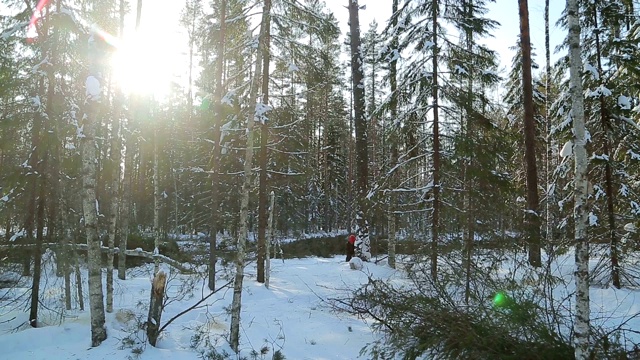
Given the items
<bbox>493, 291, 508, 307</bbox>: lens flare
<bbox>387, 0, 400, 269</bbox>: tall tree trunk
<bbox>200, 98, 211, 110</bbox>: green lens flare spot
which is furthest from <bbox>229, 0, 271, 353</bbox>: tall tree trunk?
<bbox>200, 98, 211, 110</bbox>: green lens flare spot

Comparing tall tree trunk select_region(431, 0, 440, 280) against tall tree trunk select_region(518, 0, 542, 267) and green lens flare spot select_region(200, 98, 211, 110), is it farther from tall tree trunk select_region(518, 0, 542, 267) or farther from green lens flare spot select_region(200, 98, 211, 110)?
green lens flare spot select_region(200, 98, 211, 110)

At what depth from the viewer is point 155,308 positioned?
717 cm

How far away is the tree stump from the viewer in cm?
709

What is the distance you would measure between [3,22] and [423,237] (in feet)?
37.7

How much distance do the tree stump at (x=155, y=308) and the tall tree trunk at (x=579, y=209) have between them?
250 inches

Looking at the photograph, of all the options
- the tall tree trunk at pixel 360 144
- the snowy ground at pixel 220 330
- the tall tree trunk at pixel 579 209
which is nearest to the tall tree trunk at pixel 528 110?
the snowy ground at pixel 220 330

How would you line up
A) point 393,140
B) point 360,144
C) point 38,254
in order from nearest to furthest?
point 38,254 → point 393,140 → point 360,144

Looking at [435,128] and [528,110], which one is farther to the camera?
[528,110]

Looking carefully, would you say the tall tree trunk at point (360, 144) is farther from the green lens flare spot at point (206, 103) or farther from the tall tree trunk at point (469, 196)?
the green lens flare spot at point (206, 103)

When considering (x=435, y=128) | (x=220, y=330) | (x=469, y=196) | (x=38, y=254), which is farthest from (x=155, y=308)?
(x=435, y=128)

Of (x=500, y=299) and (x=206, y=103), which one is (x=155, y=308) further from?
(x=206, y=103)

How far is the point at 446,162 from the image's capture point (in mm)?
10930

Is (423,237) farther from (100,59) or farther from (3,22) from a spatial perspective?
(3,22)

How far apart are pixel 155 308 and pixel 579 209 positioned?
686 cm
